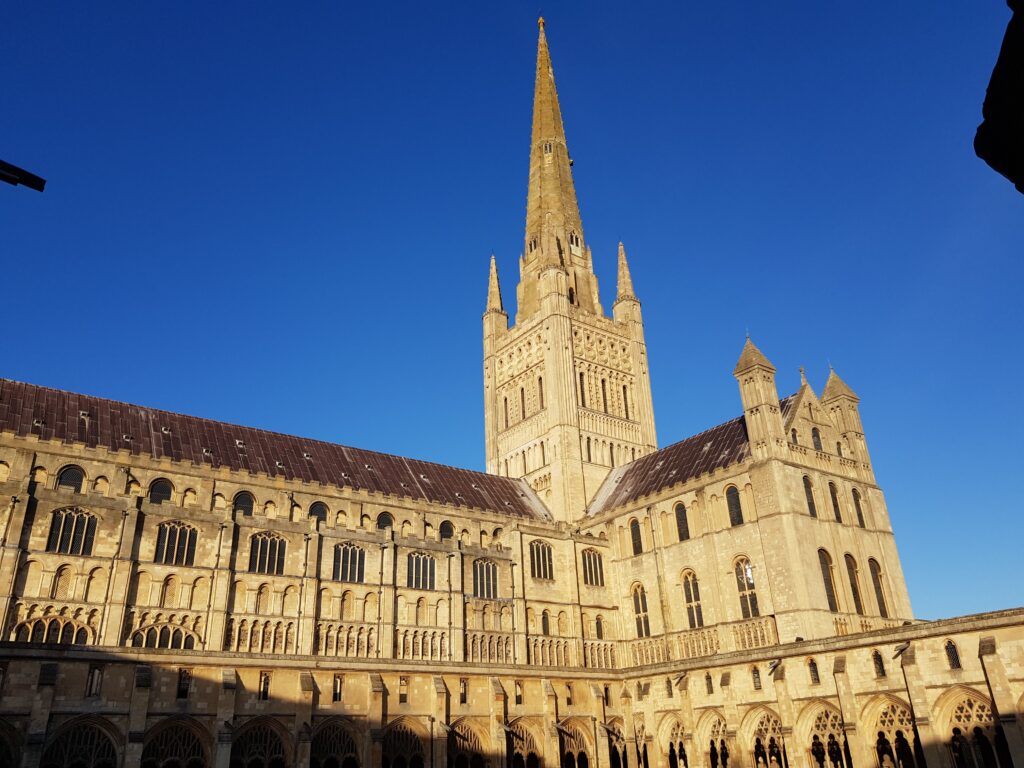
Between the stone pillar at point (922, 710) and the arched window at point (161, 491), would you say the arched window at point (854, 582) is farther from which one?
the arched window at point (161, 491)

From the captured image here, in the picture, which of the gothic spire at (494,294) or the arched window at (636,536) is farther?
the gothic spire at (494,294)

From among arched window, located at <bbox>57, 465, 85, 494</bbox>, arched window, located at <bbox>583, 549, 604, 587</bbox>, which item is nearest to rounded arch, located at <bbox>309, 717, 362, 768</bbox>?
arched window, located at <bbox>57, 465, 85, 494</bbox>

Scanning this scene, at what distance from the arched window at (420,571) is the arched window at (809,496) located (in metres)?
24.5

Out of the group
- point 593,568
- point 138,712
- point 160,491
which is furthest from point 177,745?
point 593,568

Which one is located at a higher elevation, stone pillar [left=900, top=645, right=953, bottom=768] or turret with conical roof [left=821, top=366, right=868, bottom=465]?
turret with conical roof [left=821, top=366, right=868, bottom=465]

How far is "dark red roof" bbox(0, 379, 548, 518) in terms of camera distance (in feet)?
157

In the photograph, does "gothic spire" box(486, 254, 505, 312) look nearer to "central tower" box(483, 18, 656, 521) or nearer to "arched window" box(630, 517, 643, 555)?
"central tower" box(483, 18, 656, 521)

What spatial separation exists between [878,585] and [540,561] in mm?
22662

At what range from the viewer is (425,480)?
62906 mm

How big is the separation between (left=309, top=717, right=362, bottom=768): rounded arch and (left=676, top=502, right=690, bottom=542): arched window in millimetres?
25506

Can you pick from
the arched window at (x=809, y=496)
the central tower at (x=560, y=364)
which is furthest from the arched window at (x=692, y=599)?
the central tower at (x=560, y=364)

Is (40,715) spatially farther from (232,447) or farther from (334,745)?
(232,447)

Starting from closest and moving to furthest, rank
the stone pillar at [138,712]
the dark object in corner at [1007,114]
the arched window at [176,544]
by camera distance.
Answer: the dark object in corner at [1007,114]
the stone pillar at [138,712]
the arched window at [176,544]

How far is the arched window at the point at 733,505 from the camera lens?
5388 cm
